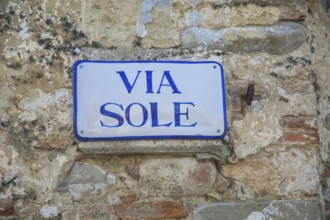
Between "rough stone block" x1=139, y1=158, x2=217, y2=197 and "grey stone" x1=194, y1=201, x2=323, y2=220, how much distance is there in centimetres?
8

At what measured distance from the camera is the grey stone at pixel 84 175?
240 centimetres

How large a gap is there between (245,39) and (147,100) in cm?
51

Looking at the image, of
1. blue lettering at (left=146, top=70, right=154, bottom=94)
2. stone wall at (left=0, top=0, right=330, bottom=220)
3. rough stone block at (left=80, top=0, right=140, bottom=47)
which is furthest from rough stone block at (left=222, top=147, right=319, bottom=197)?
rough stone block at (left=80, top=0, right=140, bottom=47)

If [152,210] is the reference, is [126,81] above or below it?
above

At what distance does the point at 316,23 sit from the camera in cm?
275

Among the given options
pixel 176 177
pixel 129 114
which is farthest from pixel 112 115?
pixel 176 177

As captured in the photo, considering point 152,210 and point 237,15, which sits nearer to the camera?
point 152,210

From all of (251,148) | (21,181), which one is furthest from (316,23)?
(21,181)

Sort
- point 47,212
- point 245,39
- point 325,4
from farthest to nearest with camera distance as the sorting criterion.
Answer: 1. point 325,4
2. point 245,39
3. point 47,212

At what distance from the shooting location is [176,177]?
2.44 metres

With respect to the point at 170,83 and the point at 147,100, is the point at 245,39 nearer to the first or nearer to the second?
the point at 170,83

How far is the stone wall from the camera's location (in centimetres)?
240

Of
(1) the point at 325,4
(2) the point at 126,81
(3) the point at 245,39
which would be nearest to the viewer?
(2) the point at 126,81

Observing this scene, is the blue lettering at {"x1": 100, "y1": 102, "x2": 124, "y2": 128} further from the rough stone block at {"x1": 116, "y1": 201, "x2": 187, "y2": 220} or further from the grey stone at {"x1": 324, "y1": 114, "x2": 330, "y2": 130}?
the grey stone at {"x1": 324, "y1": 114, "x2": 330, "y2": 130}
